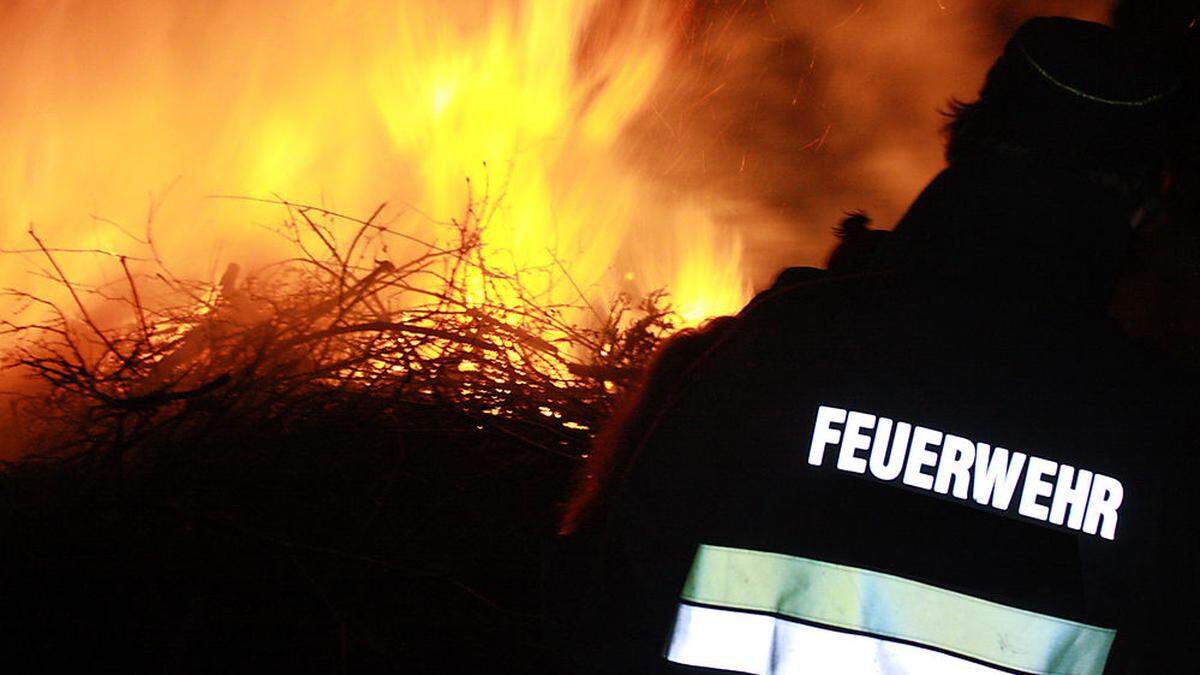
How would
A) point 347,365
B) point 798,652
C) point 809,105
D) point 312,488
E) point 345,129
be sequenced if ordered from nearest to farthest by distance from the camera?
point 798,652
point 312,488
point 347,365
point 809,105
point 345,129

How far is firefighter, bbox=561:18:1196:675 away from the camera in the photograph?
4.45 feet

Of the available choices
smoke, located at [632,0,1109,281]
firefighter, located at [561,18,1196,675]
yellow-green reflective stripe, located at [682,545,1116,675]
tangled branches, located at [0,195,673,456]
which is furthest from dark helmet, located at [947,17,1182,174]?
smoke, located at [632,0,1109,281]

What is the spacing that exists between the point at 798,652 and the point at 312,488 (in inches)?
87.1

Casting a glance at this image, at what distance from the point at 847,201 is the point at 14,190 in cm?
576

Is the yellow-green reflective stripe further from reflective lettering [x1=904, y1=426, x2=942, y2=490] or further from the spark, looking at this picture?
the spark

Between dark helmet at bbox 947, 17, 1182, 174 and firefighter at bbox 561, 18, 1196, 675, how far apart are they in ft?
0.25

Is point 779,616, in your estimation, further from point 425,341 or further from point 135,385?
point 135,385

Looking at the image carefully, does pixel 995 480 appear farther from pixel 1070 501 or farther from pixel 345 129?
pixel 345 129

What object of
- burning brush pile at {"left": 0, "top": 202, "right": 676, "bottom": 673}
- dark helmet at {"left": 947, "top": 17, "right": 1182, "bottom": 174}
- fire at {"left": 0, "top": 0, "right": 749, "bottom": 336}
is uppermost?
fire at {"left": 0, "top": 0, "right": 749, "bottom": 336}

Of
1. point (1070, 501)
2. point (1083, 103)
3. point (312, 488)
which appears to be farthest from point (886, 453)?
point (312, 488)

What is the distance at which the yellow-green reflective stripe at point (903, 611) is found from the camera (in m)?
1.35

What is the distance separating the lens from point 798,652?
1.35 meters

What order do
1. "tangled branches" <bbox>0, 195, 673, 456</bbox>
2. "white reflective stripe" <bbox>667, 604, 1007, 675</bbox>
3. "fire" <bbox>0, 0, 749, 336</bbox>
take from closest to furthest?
1. "white reflective stripe" <bbox>667, 604, 1007, 675</bbox>
2. "tangled branches" <bbox>0, 195, 673, 456</bbox>
3. "fire" <bbox>0, 0, 749, 336</bbox>

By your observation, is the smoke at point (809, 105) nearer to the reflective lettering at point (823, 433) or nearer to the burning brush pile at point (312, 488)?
the burning brush pile at point (312, 488)
